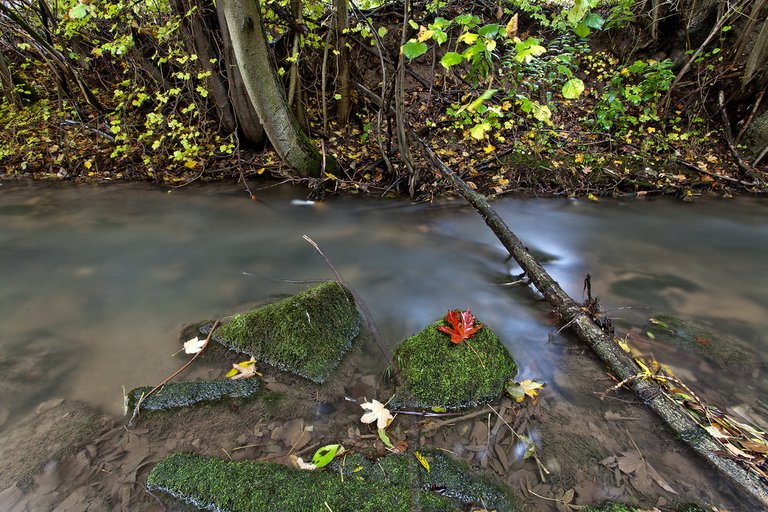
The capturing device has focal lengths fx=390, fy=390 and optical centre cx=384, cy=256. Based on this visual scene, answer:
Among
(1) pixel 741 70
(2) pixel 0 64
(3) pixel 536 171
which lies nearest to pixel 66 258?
(2) pixel 0 64

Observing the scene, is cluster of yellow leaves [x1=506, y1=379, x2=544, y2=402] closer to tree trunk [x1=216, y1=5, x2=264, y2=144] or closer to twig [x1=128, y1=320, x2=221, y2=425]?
twig [x1=128, y1=320, x2=221, y2=425]

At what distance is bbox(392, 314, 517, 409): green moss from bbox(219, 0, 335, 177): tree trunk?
4.44 m

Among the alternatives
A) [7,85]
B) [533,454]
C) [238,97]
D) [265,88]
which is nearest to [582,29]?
[533,454]

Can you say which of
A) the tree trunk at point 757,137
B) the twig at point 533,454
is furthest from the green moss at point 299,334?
the tree trunk at point 757,137

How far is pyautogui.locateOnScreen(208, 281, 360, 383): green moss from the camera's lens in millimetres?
2910

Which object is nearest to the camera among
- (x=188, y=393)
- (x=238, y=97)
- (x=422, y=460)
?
(x=422, y=460)

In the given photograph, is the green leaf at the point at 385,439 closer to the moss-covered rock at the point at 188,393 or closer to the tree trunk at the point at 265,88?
the moss-covered rock at the point at 188,393

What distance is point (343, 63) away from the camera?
24.4 ft

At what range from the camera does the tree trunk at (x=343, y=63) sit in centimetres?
673

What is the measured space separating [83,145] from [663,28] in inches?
508

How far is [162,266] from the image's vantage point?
15.3ft

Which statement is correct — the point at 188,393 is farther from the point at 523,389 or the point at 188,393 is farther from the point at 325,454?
the point at 523,389

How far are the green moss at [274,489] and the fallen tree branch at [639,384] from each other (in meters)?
1.53

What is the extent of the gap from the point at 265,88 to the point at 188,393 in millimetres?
4408
